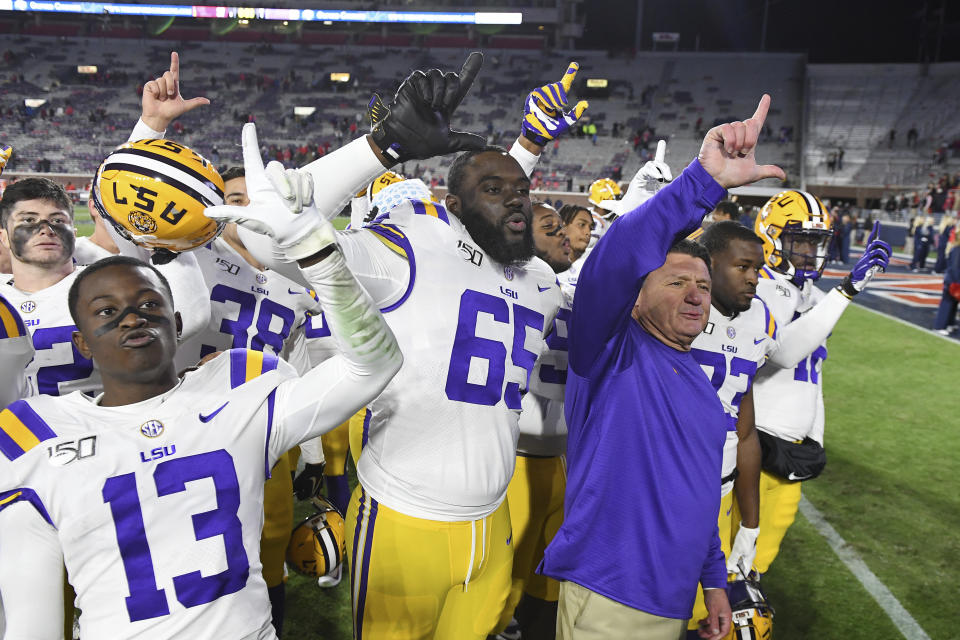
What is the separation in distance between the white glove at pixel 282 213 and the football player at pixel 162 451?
8 centimetres

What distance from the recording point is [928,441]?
21.5 ft

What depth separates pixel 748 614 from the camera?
2785 millimetres

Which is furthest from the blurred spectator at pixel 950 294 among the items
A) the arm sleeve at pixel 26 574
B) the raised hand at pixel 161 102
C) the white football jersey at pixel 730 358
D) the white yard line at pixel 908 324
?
the arm sleeve at pixel 26 574

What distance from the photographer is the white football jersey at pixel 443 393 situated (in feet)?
7.60

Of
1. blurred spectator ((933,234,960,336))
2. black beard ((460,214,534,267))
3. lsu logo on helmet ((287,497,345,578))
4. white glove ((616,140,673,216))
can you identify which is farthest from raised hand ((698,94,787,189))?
blurred spectator ((933,234,960,336))

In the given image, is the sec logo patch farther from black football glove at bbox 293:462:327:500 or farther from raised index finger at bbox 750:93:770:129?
black football glove at bbox 293:462:327:500

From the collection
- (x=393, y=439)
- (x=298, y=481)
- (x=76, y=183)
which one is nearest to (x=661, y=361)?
(x=393, y=439)

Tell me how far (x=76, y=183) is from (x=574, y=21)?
3367 centimetres

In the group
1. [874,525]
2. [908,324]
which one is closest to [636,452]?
[874,525]

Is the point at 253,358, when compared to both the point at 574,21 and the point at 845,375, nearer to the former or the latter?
the point at 845,375

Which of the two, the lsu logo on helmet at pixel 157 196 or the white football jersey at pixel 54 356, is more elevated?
the lsu logo on helmet at pixel 157 196

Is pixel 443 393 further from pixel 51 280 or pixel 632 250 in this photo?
pixel 51 280

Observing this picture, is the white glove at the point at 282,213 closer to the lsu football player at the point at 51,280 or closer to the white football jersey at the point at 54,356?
the lsu football player at the point at 51,280

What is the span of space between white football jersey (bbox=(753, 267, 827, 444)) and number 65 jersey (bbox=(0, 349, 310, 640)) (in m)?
2.80
